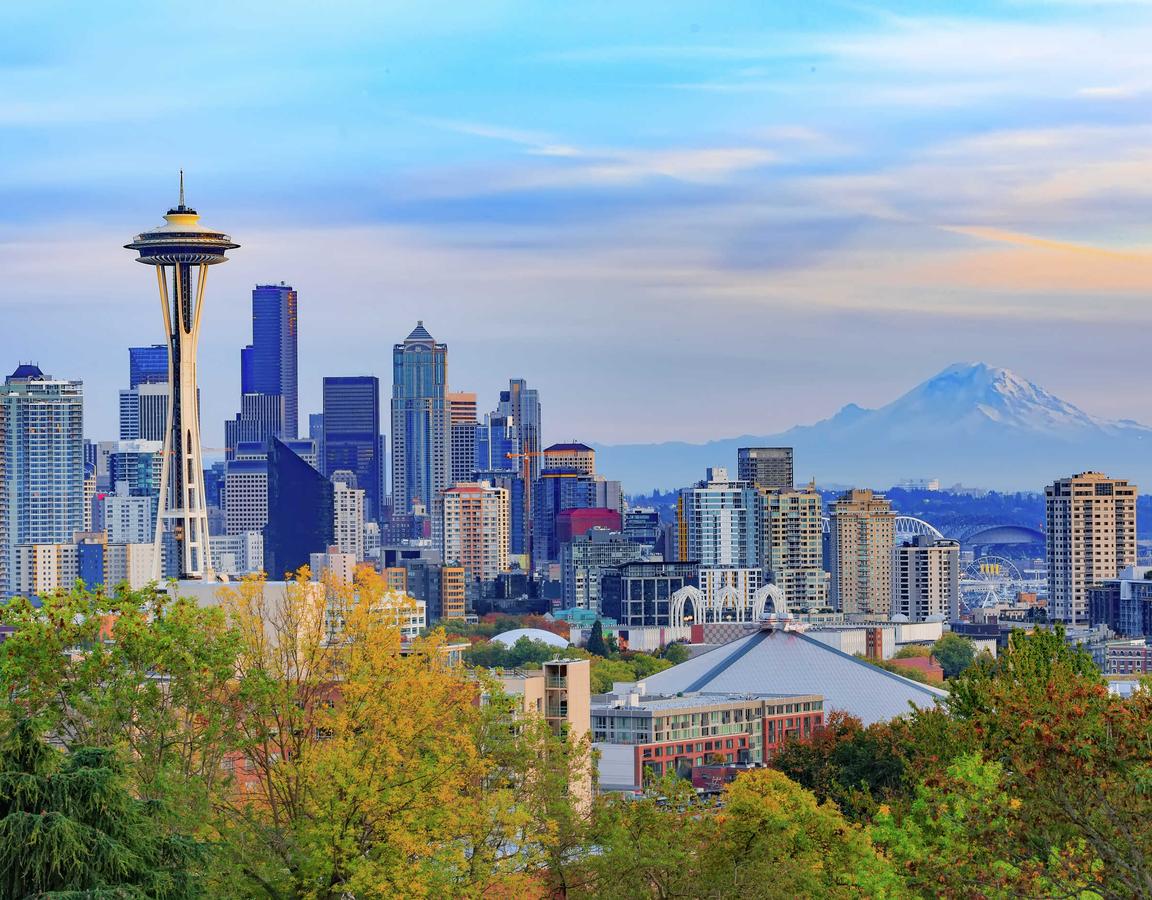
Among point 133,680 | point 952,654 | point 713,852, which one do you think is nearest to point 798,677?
point 952,654

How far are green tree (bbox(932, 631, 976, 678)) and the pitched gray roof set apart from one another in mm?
34996

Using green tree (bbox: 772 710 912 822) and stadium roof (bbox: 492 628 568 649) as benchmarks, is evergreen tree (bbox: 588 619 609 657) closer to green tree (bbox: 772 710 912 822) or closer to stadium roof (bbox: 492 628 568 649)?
stadium roof (bbox: 492 628 568 649)

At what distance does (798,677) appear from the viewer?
112 metres

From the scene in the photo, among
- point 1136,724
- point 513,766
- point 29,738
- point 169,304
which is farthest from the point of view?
point 169,304

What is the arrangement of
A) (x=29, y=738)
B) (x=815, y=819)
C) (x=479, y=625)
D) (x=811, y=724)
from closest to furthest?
(x=29, y=738)
(x=815, y=819)
(x=811, y=724)
(x=479, y=625)

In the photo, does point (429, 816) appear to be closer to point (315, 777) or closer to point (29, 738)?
point (315, 777)

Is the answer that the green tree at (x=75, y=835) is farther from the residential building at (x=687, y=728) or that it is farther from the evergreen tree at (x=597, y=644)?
the evergreen tree at (x=597, y=644)

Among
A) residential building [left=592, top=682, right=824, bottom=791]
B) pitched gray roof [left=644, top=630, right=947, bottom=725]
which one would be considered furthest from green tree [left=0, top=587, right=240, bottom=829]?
pitched gray roof [left=644, top=630, right=947, bottom=725]

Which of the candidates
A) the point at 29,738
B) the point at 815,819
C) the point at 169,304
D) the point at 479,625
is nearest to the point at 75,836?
the point at 29,738

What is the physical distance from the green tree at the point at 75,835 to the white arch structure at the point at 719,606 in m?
145

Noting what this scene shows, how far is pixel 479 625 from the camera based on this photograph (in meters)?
187

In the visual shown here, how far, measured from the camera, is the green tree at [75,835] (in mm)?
23219

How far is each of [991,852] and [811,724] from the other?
8153 cm

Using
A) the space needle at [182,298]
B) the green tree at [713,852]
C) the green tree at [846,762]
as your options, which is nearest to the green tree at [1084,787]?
the green tree at [713,852]
